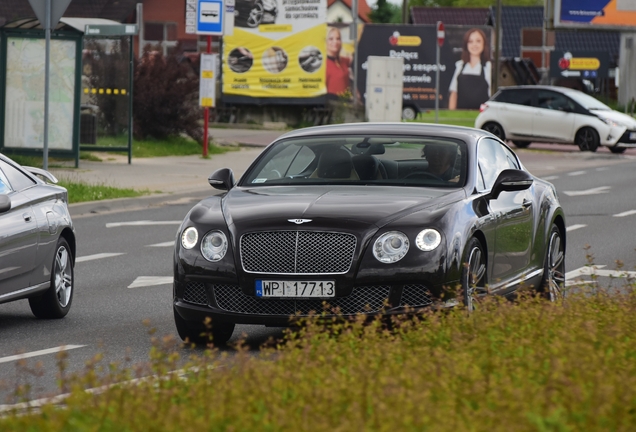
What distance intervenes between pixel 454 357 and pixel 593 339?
2.25 feet

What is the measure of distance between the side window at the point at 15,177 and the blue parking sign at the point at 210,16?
726 inches

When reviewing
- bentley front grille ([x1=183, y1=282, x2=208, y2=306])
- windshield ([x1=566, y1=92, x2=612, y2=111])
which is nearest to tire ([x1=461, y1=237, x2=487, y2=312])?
bentley front grille ([x1=183, y1=282, x2=208, y2=306])

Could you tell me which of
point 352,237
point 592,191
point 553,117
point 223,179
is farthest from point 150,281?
point 553,117

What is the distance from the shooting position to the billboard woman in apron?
66.7 metres

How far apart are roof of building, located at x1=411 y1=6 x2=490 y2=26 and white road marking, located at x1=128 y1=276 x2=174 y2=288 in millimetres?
84960

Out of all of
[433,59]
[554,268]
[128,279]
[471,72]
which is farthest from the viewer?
[471,72]

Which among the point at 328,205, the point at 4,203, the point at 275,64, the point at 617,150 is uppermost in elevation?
the point at 275,64

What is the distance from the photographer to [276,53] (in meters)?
44.4

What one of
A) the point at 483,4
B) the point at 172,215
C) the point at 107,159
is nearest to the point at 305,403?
the point at 172,215

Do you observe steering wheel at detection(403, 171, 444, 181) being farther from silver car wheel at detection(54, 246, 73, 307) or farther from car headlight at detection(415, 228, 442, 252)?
silver car wheel at detection(54, 246, 73, 307)

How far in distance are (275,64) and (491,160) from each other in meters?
34.8

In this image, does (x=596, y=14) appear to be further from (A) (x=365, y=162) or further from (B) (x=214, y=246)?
(B) (x=214, y=246)

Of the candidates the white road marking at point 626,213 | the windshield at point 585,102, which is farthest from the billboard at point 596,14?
the white road marking at point 626,213

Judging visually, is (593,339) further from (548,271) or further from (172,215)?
(172,215)
